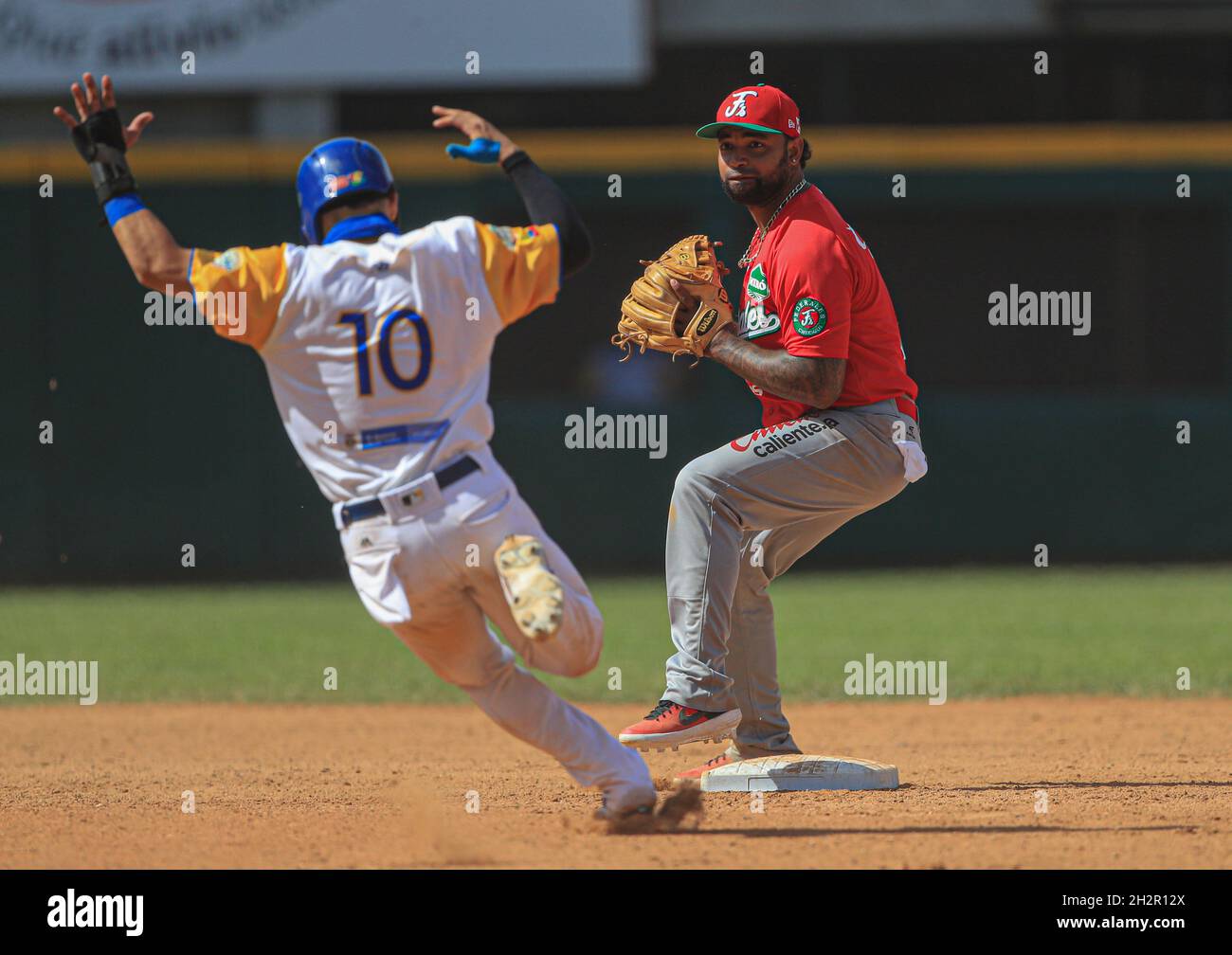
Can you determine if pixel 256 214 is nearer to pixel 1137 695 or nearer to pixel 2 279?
pixel 2 279

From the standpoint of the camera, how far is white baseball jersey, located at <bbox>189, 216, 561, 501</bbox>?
405 centimetres

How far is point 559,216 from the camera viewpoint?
169 inches

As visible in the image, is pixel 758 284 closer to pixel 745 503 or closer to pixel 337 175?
pixel 745 503

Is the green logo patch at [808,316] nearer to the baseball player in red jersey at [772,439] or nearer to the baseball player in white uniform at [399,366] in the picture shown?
the baseball player in red jersey at [772,439]

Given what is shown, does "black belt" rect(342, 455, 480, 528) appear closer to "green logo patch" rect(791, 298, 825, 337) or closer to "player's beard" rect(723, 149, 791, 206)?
"green logo patch" rect(791, 298, 825, 337)

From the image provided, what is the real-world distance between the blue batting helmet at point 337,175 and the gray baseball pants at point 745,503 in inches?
60.8

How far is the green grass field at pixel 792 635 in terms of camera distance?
877cm

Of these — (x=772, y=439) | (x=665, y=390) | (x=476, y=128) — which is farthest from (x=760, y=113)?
(x=665, y=390)

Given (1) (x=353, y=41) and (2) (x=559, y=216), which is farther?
(1) (x=353, y=41)

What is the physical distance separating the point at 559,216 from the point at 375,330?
0.58 m

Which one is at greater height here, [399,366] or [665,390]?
[665,390]

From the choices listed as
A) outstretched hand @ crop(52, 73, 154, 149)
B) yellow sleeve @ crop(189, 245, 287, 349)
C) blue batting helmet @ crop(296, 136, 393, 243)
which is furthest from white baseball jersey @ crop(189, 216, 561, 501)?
outstretched hand @ crop(52, 73, 154, 149)

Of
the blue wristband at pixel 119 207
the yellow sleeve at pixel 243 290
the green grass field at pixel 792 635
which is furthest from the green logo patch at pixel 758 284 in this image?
the green grass field at pixel 792 635

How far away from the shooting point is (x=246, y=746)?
275 inches
